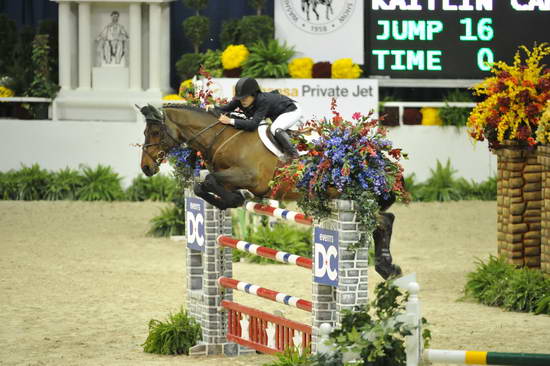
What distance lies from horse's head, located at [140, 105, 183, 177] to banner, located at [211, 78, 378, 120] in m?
8.42

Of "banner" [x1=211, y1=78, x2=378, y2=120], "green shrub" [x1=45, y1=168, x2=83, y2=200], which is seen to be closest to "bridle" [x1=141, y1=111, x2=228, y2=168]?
"banner" [x1=211, y1=78, x2=378, y2=120]

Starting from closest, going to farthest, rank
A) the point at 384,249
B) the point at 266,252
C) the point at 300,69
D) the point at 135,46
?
the point at 384,249
the point at 266,252
the point at 300,69
the point at 135,46

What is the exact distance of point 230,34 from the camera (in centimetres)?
1855

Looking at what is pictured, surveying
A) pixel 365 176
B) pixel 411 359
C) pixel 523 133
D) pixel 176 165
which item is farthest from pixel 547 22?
pixel 411 359

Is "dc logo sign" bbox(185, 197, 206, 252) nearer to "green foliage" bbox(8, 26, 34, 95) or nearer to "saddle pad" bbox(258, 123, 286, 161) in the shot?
"saddle pad" bbox(258, 123, 286, 161)

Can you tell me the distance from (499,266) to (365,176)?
3.99 metres

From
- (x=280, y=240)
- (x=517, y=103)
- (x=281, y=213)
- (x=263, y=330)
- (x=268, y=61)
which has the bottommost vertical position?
(x=263, y=330)

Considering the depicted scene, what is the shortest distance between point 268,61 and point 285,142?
340 inches

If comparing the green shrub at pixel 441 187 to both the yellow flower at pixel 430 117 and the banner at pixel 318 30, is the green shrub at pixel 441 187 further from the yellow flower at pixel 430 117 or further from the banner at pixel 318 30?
the banner at pixel 318 30

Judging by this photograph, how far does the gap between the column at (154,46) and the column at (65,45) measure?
1.26m

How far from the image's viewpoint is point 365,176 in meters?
Answer: 7.26

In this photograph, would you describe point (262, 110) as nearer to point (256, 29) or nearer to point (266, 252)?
point (266, 252)

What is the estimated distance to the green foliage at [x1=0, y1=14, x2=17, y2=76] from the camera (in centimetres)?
1911

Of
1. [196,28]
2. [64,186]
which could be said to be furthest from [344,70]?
[64,186]
